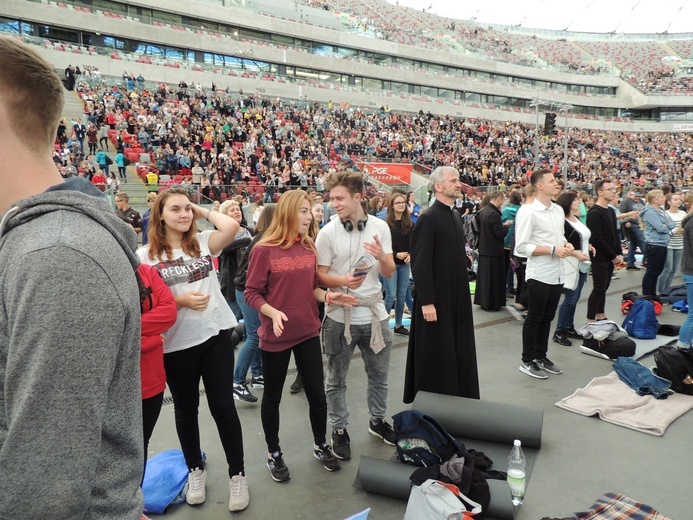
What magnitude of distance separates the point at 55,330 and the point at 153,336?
1.58 meters

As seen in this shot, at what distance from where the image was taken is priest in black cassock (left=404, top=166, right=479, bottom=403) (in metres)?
Result: 3.49

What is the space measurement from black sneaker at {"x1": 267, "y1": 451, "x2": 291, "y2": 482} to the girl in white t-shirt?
0.25 metres

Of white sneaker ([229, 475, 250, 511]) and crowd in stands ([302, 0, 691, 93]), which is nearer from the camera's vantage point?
white sneaker ([229, 475, 250, 511])

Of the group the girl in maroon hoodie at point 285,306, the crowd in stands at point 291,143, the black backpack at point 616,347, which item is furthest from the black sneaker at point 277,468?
the crowd in stands at point 291,143

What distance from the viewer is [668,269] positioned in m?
7.27

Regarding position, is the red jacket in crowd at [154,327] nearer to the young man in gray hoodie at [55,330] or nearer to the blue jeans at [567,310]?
the young man in gray hoodie at [55,330]

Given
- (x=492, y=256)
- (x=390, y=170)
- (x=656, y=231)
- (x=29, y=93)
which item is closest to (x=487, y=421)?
(x=29, y=93)

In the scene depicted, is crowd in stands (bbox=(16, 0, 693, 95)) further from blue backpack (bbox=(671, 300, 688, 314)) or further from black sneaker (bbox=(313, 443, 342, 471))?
black sneaker (bbox=(313, 443, 342, 471))

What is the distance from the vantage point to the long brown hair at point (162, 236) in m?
2.66

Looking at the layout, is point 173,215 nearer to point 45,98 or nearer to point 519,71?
point 45,98

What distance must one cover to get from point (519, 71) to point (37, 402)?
53.2 meters

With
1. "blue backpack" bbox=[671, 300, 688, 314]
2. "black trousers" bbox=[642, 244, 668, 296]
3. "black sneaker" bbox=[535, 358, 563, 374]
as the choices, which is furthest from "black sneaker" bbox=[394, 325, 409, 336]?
"blue backpack" bbox=[671, 300, 688, 314]

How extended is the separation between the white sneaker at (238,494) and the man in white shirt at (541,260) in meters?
3.24

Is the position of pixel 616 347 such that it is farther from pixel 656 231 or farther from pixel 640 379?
pixel 656 231
